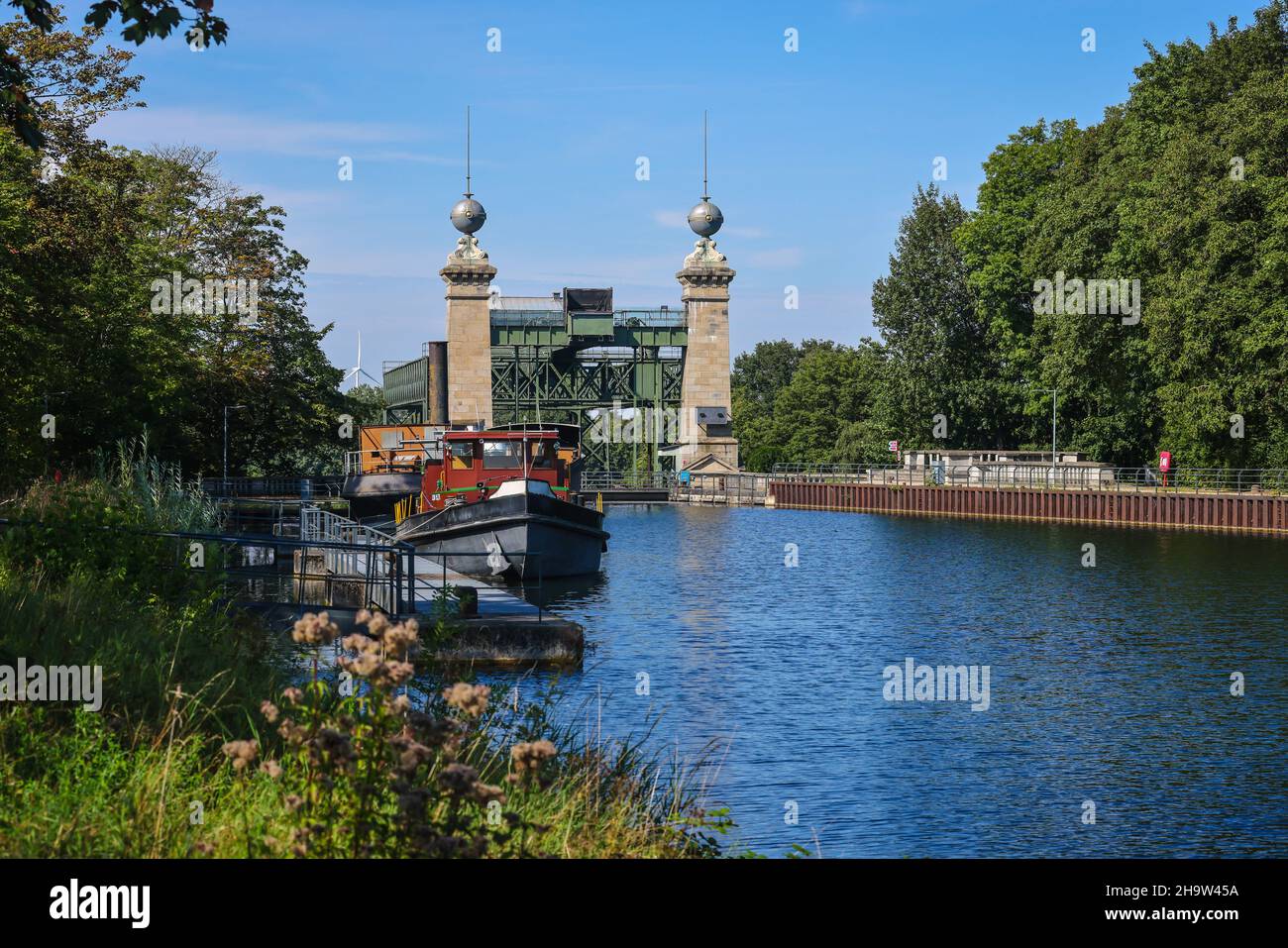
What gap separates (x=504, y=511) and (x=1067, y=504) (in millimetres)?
41024

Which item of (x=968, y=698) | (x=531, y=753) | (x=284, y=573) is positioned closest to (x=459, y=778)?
(x=531, y=753)

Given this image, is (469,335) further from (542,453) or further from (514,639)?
(514,639)

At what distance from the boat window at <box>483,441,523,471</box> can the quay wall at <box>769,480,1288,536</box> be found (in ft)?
104

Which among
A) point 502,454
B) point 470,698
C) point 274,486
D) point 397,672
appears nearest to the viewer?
point 470,698

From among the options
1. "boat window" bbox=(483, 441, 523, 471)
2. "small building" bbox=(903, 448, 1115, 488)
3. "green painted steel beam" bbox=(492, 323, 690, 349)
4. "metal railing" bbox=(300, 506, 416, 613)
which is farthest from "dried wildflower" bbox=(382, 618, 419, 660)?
"green painted steel beam" bbox=(492, 323, 690, 349)

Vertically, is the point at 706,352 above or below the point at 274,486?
above

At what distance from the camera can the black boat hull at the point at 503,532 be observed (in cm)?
3575

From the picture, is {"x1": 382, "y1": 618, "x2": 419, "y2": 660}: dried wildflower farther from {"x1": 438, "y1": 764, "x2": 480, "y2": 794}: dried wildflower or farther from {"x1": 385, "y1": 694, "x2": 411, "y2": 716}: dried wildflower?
{"x1": 438, "y1": 764, "x2": 480, "y2": 794}: dried wildflower

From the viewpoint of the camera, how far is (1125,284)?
6006 centimetres

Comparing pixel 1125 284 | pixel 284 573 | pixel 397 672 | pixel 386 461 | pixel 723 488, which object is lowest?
pixel 723 488

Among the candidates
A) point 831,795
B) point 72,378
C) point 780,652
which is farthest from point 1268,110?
point 831,795

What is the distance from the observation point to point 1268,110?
53906 mm

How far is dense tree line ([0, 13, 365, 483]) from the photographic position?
3284 centimetres
